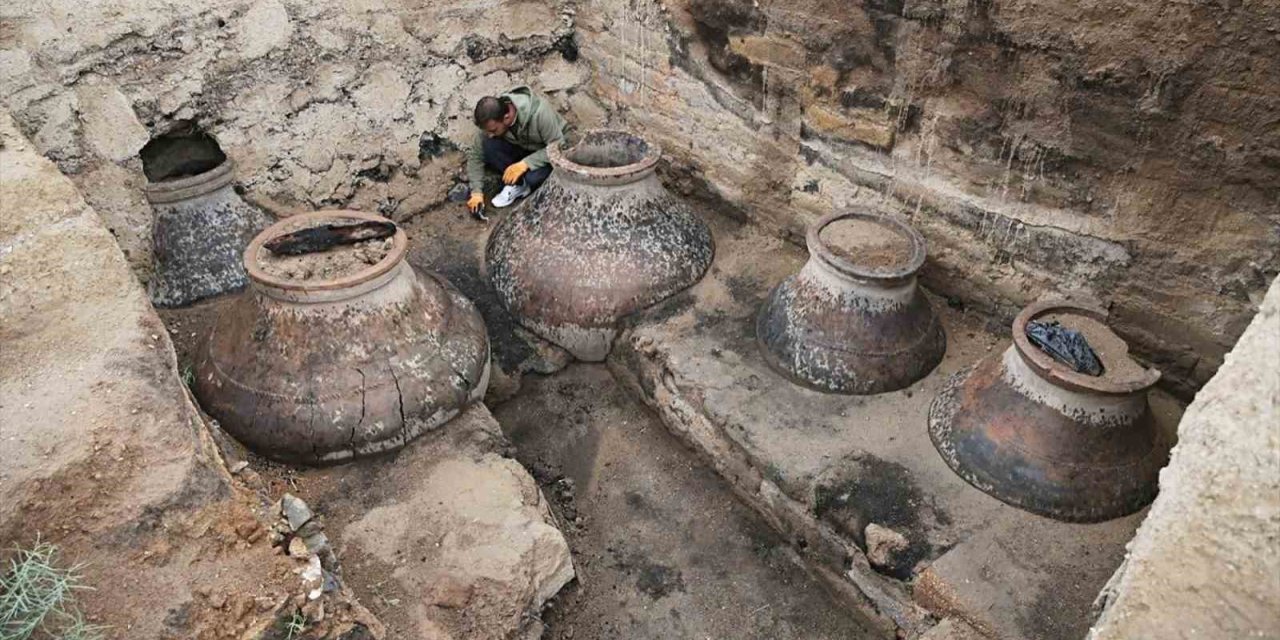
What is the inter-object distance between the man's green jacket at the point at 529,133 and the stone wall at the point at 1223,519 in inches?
161

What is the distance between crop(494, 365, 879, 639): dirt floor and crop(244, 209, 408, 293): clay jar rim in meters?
1.16

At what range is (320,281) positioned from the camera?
3486 millimetres

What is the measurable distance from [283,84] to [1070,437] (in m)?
4.26

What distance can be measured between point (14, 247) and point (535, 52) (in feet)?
11.1

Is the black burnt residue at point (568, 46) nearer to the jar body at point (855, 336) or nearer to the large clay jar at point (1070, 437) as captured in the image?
the jar body at point (855, 336)

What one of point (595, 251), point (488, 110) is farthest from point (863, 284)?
point (488, 110)

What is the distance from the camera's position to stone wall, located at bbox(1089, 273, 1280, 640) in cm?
153

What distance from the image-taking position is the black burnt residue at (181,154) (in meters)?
4.56

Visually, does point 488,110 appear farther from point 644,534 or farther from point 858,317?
point 644,534

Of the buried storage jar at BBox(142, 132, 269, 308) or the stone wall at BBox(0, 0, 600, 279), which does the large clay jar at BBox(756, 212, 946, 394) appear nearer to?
the stone wall at BBox(0, 0, 600, 279)

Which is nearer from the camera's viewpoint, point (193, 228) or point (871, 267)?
point (871, 267)

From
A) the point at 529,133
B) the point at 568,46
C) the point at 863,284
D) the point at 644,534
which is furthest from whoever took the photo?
the point at 568,46

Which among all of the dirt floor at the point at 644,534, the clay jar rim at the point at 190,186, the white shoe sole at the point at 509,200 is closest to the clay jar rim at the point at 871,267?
the dirt floor at the point at 644,534

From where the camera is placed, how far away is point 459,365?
12.5 ft
